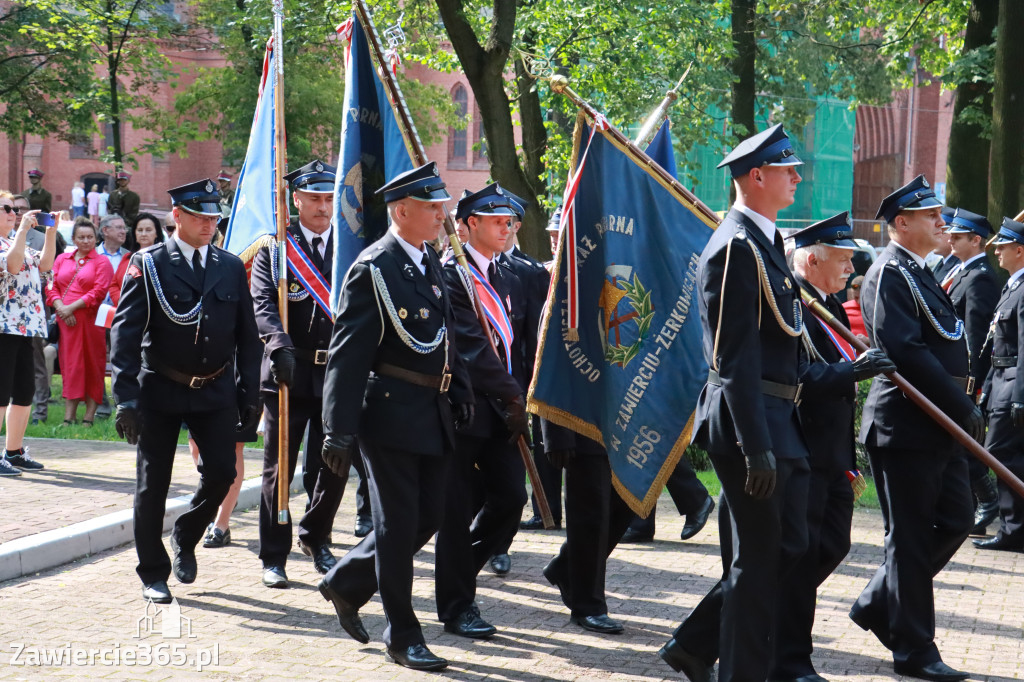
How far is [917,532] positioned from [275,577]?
350 cm

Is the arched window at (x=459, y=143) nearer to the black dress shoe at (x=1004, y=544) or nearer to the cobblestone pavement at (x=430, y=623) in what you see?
the black dress shoe at (x=1004, y=544)

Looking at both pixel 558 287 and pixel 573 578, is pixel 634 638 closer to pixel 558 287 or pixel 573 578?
pixel 573 578

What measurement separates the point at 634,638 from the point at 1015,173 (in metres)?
10.1

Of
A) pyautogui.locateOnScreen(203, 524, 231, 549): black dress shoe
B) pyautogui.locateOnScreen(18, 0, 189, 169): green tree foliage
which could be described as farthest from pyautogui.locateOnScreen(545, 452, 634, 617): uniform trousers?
pyautogui.locateOnScreen(18, 0, 189, 169): green tree foliage

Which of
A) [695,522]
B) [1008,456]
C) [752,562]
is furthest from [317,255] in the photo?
[1008,456]

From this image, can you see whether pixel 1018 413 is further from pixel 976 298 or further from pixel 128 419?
pixel 128 419

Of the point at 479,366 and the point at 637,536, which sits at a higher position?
the point at 479,366

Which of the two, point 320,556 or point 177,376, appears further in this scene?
point 320,556

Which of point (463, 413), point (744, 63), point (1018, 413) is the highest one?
point (744, 63)

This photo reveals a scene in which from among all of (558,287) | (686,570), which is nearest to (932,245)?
(558,287)

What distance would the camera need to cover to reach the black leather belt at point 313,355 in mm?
7441

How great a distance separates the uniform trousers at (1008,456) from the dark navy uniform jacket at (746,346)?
14.6 ft

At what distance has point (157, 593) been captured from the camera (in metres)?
6.67

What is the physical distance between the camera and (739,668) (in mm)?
4852
